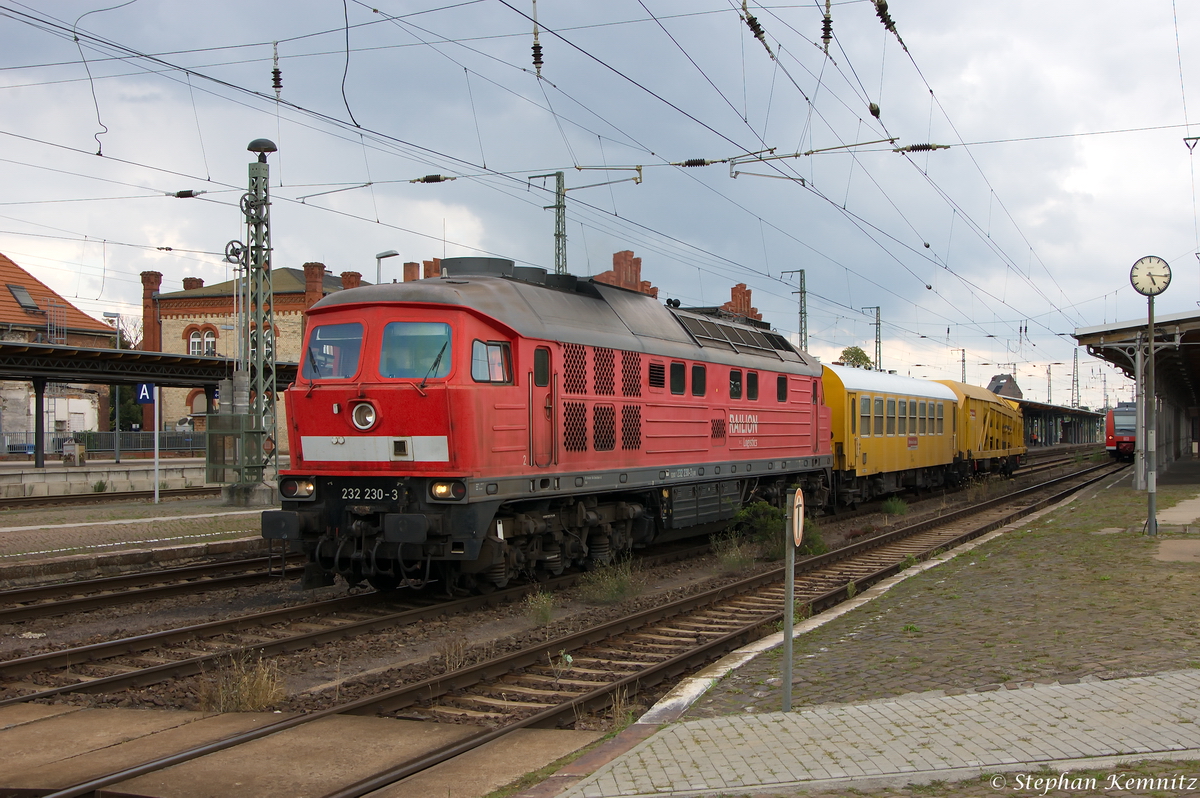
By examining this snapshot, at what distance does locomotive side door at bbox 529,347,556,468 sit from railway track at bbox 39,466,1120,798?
7.60ft

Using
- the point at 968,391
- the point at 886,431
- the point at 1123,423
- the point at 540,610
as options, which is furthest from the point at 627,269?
the point at 540,610

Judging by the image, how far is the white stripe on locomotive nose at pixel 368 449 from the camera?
405 inches

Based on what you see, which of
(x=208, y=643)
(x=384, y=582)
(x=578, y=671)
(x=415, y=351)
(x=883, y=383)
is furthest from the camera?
(x=883, y=383)

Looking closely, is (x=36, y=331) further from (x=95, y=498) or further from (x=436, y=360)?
(x=436, y=360)

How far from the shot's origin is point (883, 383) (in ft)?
80.6

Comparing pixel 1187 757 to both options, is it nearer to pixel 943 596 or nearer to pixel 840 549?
pixel 943 596

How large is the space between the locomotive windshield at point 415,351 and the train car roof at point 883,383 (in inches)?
535

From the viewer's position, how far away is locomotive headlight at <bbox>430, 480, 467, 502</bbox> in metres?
10.2

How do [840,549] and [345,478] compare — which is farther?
[840,549]

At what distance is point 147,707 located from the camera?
24.1 feet

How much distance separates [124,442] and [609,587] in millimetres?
42712

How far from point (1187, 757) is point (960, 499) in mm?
24306

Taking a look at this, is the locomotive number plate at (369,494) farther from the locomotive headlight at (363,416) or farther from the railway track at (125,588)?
the railway track at (125,588)

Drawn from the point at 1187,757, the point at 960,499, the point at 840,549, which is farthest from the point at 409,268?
the point at 1187,757
